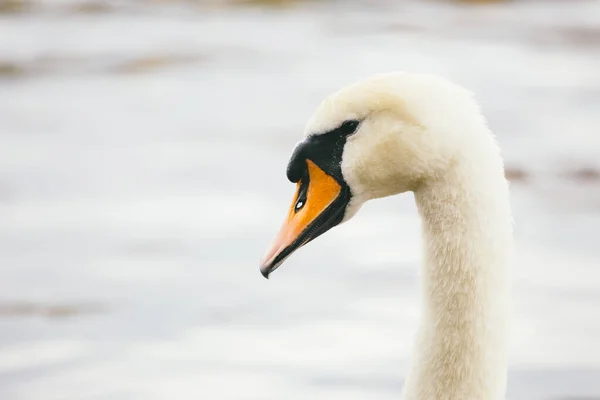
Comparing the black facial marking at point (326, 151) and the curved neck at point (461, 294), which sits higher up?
the black facial marking at point (326, 151)

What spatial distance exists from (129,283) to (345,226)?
4.33 ft

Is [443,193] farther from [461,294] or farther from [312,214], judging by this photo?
[312,214]

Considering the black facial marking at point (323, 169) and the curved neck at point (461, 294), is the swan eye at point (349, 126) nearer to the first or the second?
the black facial marking at point (323, 169)

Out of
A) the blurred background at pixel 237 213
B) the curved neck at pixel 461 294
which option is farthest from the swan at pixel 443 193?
the blurred background at pixel 237 213

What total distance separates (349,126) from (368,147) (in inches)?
2.7

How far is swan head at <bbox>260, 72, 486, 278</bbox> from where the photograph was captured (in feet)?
9.97

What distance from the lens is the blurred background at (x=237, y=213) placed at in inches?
217

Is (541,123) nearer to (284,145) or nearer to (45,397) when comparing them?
(284,145)

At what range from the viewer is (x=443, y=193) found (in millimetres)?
3084

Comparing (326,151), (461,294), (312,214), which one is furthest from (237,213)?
(461,294)

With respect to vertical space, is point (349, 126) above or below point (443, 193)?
above

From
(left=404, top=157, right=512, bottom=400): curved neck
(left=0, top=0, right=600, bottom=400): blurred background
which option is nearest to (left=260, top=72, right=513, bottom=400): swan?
(left=404, top=157, right=512, bottom=400): curved neck

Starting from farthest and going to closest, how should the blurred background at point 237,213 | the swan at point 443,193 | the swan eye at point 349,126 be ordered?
the blurred background at point 237,213 < the swan eye at point 349,126 < the swan at point 443,193

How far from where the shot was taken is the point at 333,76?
10508mm
